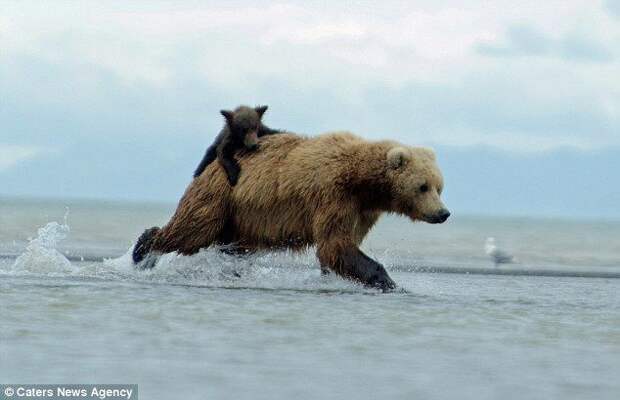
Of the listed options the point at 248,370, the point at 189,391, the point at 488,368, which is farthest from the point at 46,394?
the point at 488,368

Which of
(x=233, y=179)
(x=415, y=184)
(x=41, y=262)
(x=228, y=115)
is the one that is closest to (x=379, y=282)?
(x=415, y=184)

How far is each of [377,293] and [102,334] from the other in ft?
12.7

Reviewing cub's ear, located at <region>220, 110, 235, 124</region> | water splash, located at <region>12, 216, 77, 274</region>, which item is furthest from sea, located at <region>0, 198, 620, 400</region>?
cub's ear, located at <region>220, 110, 235, 124</region>

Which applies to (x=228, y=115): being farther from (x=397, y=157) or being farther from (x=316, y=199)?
(x=397, y=157)

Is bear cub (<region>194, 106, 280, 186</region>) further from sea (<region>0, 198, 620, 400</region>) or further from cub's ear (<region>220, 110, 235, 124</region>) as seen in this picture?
sea (<region>0, 198, 620, 400</region>)

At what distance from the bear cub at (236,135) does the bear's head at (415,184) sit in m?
1.38

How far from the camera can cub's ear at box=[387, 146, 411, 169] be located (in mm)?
11594

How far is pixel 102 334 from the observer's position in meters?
8.00

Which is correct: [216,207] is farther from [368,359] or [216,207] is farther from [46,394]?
[46,394]

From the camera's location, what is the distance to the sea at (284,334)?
666cm

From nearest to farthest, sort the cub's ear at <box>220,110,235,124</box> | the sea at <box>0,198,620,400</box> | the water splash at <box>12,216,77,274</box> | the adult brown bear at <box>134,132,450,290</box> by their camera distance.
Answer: the sea at <box>0,198,620,400</box>, the adult brown bear at <box>134,132,450,290</box>, the cub's ear at <box>220,110,235,124</box>, the water splash at <box>12,216,77,274</box>

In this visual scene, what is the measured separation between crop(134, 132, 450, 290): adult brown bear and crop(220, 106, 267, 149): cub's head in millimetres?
132

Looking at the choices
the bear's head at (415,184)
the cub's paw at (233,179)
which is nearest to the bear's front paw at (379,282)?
the bear's head at (415,184)

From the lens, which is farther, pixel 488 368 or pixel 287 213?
pixel 287 213
